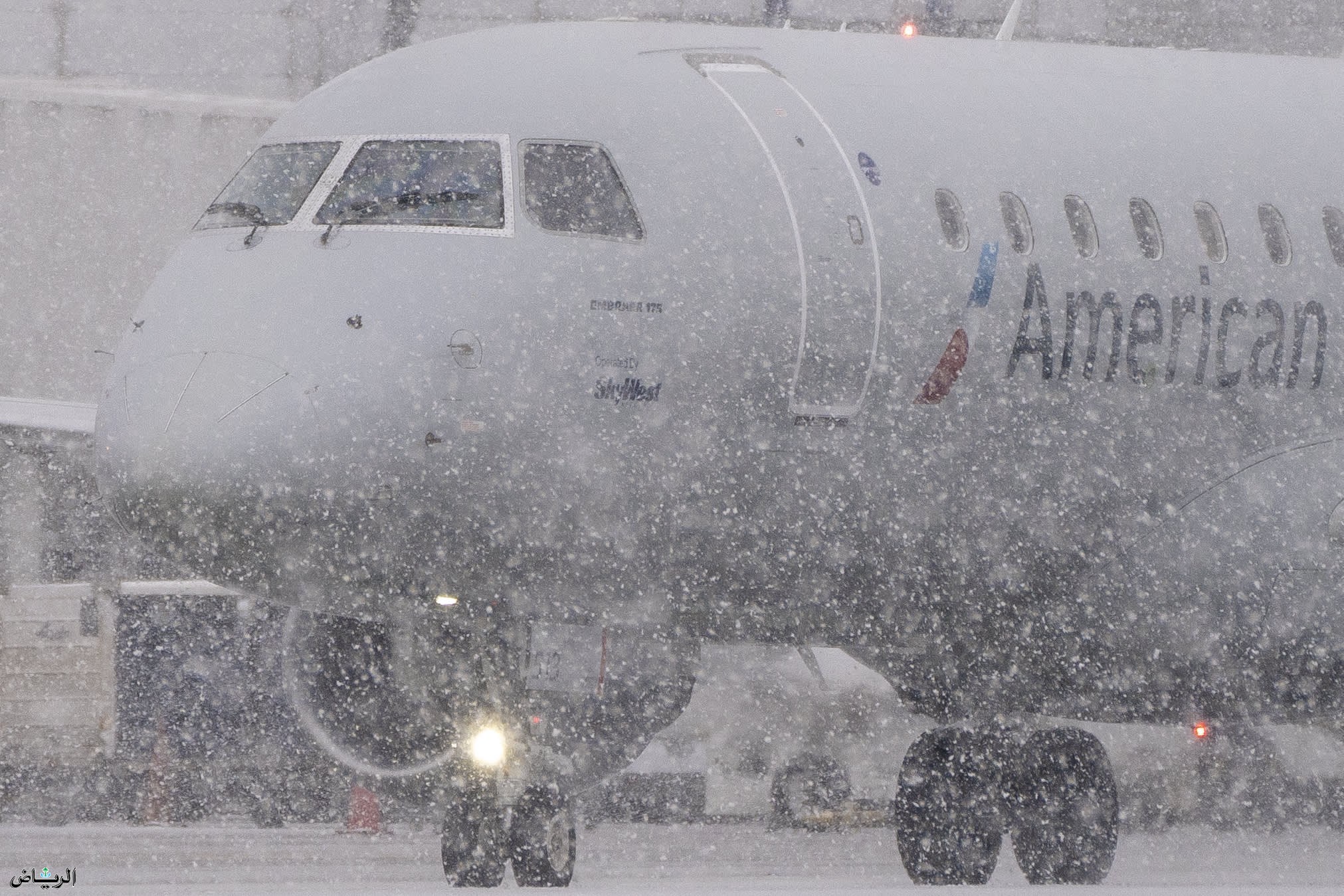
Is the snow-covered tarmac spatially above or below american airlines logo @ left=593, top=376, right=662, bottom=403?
below

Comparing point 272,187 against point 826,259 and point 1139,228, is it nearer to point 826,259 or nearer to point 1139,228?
point 826,259

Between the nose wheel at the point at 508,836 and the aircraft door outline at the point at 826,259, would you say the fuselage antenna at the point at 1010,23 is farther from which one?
the nose wheel at the point at 508,836

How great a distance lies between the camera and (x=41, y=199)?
570 inches

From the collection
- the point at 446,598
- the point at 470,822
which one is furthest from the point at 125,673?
the point at 446,598

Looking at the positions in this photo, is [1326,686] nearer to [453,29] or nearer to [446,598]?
[446,598]

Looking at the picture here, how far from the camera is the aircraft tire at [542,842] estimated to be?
22.4 feet

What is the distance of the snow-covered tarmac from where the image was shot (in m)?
8.14

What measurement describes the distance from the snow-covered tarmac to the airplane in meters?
1.44

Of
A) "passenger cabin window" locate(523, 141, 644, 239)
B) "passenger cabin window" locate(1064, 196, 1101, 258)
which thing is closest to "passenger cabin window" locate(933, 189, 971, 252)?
"passenger cabin window" locate(1064, 196, 1101, 258)

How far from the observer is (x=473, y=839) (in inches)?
274

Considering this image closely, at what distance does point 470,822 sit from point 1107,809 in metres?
3.31

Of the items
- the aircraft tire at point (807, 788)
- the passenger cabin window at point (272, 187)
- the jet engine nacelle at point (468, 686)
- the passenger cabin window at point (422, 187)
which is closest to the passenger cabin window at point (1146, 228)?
the jet engine nacelle at point (468, 686)

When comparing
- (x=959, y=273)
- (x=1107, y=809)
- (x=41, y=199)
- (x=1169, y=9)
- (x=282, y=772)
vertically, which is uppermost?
(x=1169, y=9)

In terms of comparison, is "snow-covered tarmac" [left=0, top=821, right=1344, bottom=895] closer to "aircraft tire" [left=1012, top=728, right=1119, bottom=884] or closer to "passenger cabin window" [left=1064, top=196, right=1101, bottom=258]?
"aircraft tire" [left=1012, top=728, right=1119, bottom=884]
